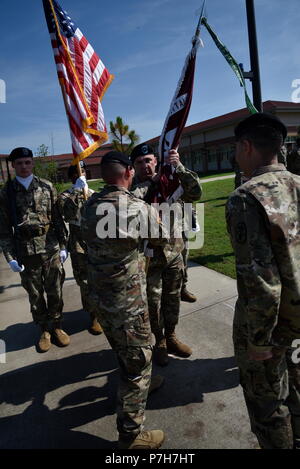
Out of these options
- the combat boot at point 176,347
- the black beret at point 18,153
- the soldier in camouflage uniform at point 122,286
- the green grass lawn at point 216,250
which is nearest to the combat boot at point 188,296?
the green grass lawn at point 216,250

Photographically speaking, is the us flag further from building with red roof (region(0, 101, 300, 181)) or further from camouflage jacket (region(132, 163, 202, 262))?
building with red roof (region(0, 101, 300, 181))

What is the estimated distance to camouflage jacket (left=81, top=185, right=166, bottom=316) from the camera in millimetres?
1963

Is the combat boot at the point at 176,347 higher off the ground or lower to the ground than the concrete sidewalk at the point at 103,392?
higher

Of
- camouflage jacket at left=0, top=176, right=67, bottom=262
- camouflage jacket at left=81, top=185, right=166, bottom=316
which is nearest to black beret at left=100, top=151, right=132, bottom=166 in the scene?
camouflage jacket at left=81, top=185, right=166, bottom=316

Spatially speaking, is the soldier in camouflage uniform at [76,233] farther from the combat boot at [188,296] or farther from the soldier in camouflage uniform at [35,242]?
the combat boot at [188,296]

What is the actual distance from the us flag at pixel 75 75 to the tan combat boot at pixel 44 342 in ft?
7.23

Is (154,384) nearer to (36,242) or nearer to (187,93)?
(36,242)

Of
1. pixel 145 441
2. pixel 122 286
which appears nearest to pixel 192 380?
pixel 145 441

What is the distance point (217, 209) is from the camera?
1126cm

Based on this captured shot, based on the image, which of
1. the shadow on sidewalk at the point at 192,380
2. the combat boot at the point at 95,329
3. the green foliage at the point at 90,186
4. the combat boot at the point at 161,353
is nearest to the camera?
the shadow on sidewalk at the point at 192,380

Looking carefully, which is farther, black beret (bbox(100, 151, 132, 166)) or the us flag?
the us flag

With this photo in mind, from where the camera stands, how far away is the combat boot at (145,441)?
203cm

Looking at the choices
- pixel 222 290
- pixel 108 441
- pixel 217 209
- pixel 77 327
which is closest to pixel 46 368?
pixel 77 327

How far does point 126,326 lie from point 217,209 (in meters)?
9.80
